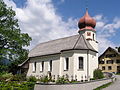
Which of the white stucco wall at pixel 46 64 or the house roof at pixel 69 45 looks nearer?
the house roof at pixel 69 45

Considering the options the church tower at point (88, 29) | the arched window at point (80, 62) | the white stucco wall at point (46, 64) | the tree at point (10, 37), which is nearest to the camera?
the tree at point (10, 37)

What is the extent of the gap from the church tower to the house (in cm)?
2034

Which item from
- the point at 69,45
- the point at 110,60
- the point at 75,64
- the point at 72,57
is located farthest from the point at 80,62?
the point at 110,60

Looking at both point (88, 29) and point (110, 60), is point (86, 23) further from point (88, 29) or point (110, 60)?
point (110, 60)

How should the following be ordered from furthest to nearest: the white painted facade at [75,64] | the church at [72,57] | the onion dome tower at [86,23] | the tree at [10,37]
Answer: the onion dome tower at [86,23], the church at [72,57], the white painted facade at [75,64], the tree at [10,37]

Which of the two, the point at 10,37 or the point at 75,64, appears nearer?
the point at 10,37

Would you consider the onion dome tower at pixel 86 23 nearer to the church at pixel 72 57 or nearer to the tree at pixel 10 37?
the church at pixel 72 57

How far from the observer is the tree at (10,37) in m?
21.9

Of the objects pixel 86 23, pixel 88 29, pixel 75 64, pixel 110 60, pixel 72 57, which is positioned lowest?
pixel 75 64

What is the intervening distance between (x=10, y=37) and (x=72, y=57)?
1228 cm

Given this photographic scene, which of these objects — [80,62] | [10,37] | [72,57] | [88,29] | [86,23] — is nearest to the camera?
[10,37]

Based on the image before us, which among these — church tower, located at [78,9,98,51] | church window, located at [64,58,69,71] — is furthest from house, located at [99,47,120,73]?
church window, located at [64,58,69,71]

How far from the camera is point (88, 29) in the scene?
3750cm

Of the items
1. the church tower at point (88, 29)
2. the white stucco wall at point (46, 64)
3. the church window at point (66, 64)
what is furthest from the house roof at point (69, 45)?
the church tower at point (88, 29)
